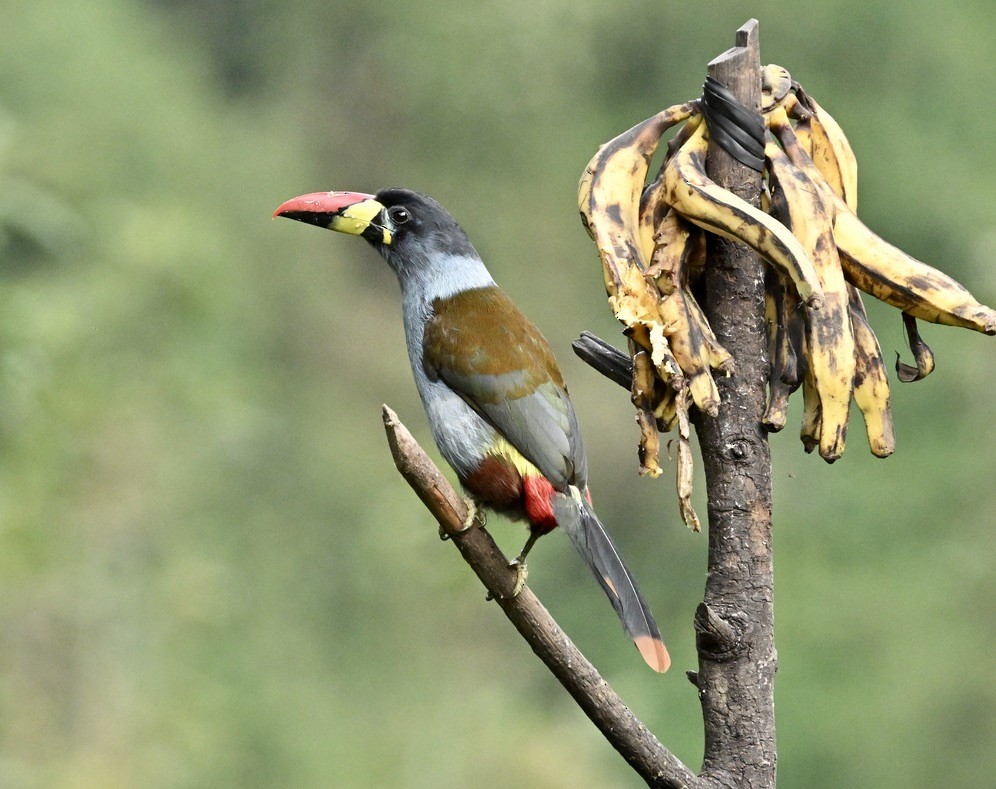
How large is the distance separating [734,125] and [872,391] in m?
0.41

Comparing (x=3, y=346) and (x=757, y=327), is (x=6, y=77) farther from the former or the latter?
(x=757, y=327)

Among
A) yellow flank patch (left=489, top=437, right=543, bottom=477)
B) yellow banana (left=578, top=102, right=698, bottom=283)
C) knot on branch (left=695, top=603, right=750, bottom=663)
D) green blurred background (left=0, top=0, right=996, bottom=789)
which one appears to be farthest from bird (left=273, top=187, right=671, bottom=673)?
green blurred background (left=0, top=0, right=996, bottom=789)

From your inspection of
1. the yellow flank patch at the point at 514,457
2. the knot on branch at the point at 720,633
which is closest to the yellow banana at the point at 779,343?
the knot on branch at the point at 720,633

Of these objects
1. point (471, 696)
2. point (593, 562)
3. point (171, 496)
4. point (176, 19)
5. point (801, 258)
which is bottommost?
point (471, 696)

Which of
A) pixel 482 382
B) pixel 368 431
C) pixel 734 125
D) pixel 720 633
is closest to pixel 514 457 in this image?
pixel 482 382

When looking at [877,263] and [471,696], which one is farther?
[471,696]

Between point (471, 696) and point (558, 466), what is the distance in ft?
17.5

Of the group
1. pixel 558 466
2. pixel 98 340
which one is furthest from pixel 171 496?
pixel 558 466

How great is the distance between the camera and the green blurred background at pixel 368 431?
5961 mm

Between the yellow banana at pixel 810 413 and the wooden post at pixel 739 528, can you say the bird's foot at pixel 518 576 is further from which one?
the yellow banana at pixel 810 413

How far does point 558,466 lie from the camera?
227 cm

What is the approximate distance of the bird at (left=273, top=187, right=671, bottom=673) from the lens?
2.27m

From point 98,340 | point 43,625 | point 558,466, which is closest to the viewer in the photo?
point 558,466

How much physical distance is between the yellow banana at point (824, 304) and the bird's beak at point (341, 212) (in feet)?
2.92
